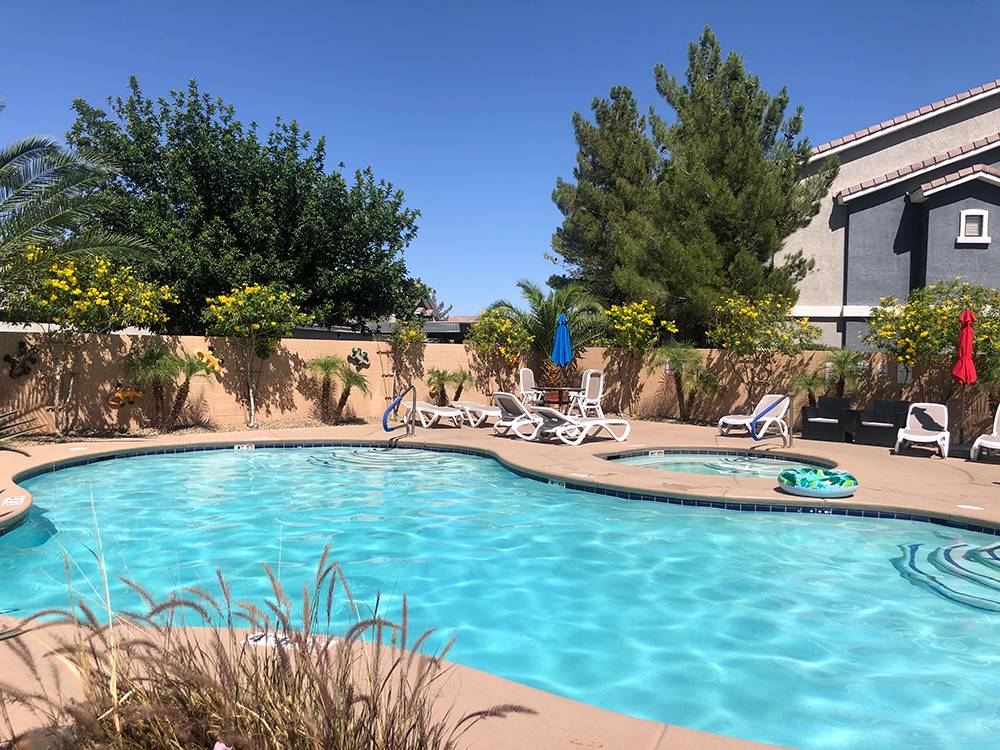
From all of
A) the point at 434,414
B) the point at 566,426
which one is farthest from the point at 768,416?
the point at 434,414

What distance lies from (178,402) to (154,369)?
123 centimetres

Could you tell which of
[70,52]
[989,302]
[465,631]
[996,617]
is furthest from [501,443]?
[70,52]

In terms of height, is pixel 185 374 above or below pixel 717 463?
above

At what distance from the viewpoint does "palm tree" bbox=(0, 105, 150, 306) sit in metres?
12.3

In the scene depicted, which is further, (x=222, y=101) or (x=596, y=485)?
(x=222, y=101)

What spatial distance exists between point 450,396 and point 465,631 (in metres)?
13.9

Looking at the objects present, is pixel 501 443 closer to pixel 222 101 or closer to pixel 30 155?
pixel 30 155

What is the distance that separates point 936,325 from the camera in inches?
531

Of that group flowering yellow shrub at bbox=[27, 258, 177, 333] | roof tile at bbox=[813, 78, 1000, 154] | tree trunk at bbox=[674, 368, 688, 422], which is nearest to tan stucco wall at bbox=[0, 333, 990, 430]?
tree trunk at bbox=[674, 368, 688, 422]

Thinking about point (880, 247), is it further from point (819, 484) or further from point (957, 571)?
point (957, 571)

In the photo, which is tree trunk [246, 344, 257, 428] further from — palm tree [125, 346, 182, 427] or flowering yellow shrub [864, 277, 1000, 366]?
flowering yellow shrub [864, 277, 1000, 366]

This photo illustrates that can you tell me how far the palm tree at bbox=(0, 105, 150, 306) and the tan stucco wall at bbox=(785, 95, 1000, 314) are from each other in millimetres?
19464

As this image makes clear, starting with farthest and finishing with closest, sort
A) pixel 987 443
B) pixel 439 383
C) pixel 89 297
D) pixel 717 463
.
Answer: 1. pixel 439 383
2. pixel 89 297
3. pixel 717 463
4. pixel 987 443

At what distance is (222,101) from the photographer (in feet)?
66.8
